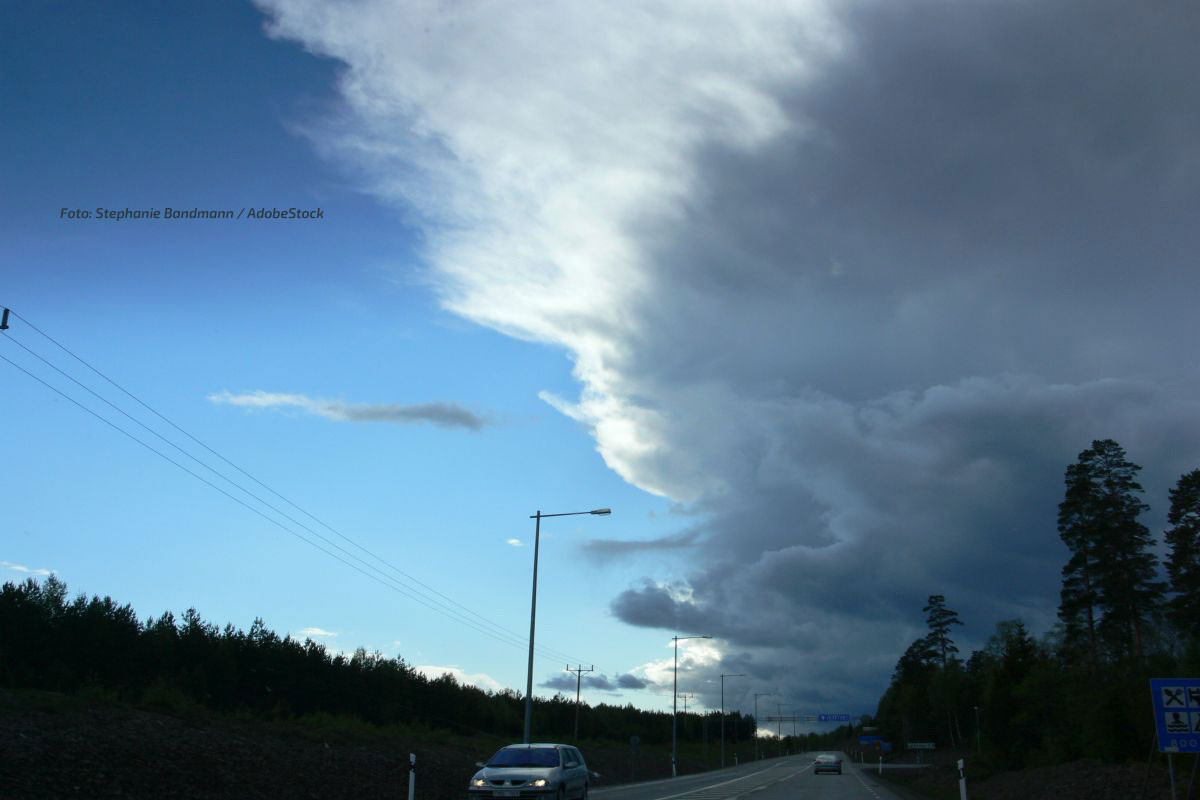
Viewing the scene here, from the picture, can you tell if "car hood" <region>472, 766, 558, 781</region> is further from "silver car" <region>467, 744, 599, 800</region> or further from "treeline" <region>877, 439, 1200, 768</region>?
"treeline" <region>877, 439, 1200, 768</region>

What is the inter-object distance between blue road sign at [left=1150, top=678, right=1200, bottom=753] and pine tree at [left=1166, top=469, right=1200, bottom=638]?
3589 centimetres

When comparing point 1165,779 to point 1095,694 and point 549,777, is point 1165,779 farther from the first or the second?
point 549,777

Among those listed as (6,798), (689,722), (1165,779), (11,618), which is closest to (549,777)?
(6,798)

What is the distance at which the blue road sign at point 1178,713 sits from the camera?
58.9 feet

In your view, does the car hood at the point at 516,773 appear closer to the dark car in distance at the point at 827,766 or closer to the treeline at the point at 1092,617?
the treeline at the point at 1092,617

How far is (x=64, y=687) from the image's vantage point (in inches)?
2349

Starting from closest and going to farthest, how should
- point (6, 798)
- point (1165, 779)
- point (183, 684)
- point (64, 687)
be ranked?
point (6, 798) < point (1165, 779) < point (64, 687) < point (183, 684)

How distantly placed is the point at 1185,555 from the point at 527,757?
4464 cm

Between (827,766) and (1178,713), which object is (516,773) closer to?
(1178,713)

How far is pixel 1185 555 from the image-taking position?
166ft

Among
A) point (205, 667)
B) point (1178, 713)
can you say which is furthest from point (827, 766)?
point (1178, 713)

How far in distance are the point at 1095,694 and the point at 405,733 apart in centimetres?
3802

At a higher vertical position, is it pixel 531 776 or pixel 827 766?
pixel 531 776

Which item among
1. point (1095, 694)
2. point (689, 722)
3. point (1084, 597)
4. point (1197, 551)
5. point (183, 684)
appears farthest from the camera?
point (689, 722)
